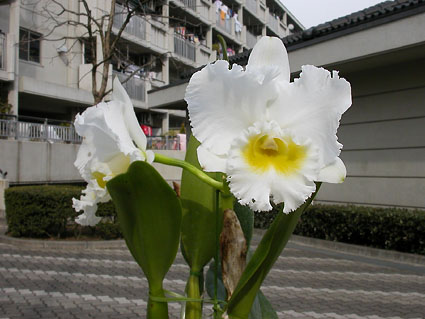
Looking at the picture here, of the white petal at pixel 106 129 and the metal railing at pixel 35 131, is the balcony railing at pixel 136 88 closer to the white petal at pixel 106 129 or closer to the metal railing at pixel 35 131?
the metal railing at pixel 35 131

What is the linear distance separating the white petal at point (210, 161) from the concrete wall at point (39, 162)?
933 cm

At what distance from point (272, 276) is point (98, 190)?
490cm

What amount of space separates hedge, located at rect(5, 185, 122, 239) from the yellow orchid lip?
601 cm

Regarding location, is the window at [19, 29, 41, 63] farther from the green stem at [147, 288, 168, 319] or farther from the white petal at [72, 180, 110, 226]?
the green stem at [147, 288, 168, 319]

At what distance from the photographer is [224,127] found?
0.66 m

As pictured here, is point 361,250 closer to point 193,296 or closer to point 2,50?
point 193,296

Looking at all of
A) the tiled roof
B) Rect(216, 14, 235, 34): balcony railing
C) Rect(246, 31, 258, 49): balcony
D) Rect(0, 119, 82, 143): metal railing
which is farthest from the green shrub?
Rect(246, 31, 258, 49): balcony

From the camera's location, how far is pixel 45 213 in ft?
21.5

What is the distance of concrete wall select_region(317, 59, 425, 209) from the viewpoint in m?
6.57

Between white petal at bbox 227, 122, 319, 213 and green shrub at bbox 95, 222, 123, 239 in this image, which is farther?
green shrub at bbox 95, 222, 123, 239

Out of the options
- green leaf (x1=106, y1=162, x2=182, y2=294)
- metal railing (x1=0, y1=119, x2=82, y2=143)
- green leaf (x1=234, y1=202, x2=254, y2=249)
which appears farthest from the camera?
metal railing (x1=0, y1=119, x2=82, y2=143)

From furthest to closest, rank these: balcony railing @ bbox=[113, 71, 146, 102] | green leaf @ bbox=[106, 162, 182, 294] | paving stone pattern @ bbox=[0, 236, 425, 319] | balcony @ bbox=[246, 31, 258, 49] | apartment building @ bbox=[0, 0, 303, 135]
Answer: balcony @ bbox=[246, 31, 258, 49], balcony railing @ bbox=[113, 71, 146, 102], apartment building @ bbox=[0, 0, 303, 135], paving stone pattern @ bbox=[0, 236, 425, 319], green leaf @ bbox=[106, 162, 182, 294]

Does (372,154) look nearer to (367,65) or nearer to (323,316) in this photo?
(367,65)

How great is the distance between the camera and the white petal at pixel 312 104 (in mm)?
646
